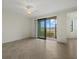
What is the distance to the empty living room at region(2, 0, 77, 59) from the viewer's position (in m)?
4.69

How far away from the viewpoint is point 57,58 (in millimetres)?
3240

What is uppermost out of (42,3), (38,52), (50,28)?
(42,3)

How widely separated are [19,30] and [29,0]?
13.8 ft

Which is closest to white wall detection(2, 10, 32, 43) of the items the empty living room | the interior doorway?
the empty living room

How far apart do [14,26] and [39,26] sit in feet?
10.2

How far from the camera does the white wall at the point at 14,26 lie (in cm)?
638

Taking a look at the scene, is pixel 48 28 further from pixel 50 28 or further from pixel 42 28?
pixel 42 28

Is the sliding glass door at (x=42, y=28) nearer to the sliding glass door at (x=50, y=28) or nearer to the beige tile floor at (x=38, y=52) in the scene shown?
the sliding glass door at (x=50, y=28)

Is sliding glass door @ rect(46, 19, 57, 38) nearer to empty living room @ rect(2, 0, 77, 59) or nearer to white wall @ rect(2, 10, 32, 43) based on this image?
empty living room @ rect(2, 0, 77, 59)

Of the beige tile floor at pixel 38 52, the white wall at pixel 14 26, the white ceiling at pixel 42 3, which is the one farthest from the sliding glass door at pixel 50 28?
the white ceiling at pixel 42 3

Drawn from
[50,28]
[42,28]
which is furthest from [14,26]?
[50,28]

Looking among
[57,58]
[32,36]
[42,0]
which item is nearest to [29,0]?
[42,0]

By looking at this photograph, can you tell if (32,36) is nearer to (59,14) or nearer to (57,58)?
(59,14)

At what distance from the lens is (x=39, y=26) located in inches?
386
